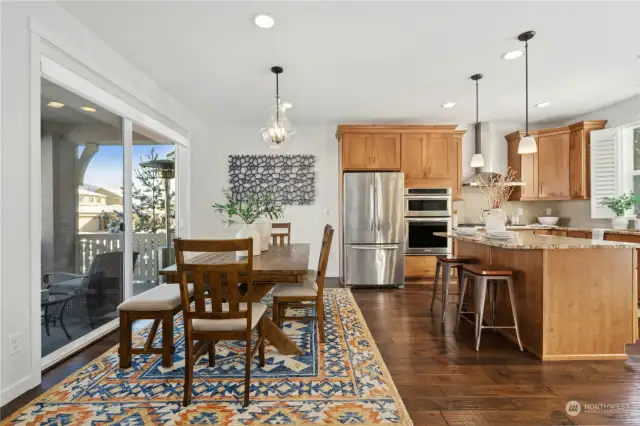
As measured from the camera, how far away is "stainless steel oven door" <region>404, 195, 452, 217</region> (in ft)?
16.4

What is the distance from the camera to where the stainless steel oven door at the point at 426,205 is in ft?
16.4

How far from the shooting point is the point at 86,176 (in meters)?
2.88

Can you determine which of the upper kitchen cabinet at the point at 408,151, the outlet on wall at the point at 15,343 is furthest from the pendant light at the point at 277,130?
the outlet on wall at the point at 15,343

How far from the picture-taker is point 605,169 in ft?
15.2

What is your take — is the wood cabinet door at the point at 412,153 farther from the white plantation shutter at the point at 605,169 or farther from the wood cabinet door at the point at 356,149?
the white plantation shutter at the point at 605,169

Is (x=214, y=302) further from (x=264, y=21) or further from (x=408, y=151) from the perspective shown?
(x=408, y=151)

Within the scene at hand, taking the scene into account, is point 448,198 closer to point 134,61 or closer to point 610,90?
point 610,90

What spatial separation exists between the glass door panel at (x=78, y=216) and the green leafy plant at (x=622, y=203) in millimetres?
5875

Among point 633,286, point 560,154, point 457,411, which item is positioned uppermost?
point 560,154

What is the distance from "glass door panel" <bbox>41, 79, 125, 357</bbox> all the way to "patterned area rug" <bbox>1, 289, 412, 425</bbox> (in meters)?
0.52

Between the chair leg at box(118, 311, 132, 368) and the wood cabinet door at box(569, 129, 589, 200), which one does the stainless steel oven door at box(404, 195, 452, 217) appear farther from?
the chair leg at box(118, 311, 132, 368)

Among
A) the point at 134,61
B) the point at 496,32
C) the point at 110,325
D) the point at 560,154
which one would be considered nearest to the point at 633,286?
the point at 496,32

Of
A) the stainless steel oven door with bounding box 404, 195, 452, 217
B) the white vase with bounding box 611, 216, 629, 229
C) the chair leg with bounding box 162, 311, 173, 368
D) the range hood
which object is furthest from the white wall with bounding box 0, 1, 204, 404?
the white vase with bounding box 611, 216, 629, 229

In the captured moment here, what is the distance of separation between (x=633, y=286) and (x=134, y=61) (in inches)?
183
